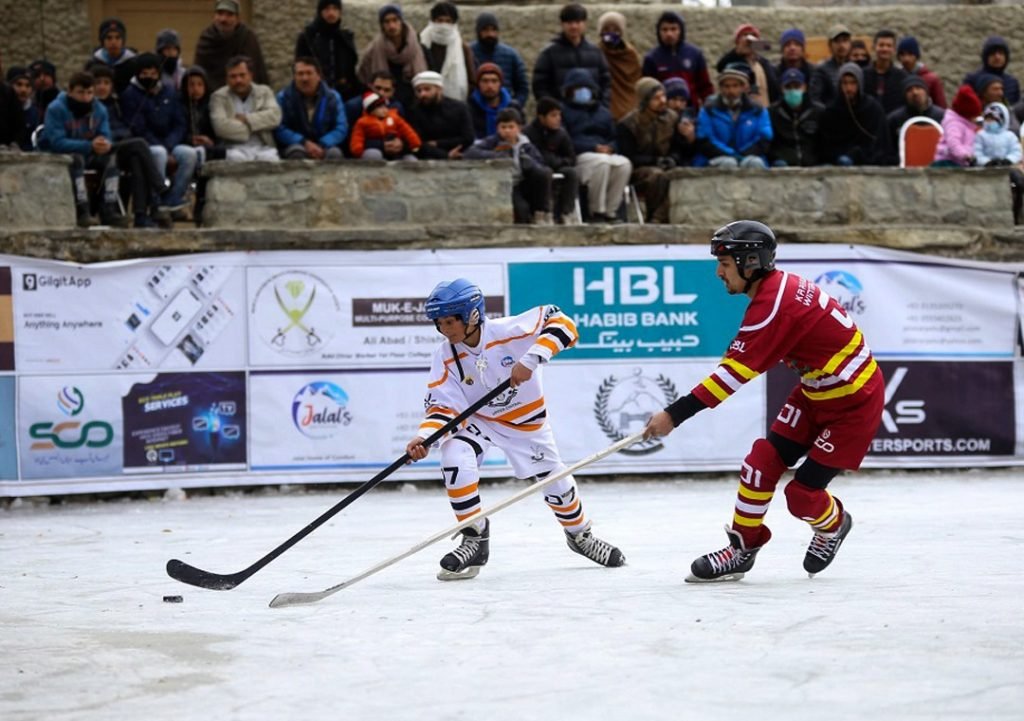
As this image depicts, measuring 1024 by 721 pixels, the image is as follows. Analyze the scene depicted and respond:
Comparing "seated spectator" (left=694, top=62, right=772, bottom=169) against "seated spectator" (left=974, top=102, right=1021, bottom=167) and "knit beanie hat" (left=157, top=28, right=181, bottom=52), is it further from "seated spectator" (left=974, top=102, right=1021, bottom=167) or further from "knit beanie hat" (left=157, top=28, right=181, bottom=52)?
"knit beanie hat" (left=157, top=28, right=181, bottom=52)

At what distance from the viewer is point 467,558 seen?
24.6 feet

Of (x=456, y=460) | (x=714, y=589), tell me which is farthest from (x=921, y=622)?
(x=456, y=460)

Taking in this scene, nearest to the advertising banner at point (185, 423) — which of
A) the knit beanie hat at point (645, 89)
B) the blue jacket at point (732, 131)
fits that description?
the knit beanie hat at point (645, 89)

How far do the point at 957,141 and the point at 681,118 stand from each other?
2.40 meters

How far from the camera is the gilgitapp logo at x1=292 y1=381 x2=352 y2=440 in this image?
11.8m

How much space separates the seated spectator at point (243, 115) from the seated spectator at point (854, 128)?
4.82 m

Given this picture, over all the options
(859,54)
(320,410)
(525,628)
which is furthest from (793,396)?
(859,54)

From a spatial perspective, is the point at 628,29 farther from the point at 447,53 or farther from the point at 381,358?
the point at 381,358

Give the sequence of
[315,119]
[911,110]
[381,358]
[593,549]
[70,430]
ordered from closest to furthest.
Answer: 1. [593,549]
2. [70,430]
3. [381,358]
4. [315,119]
5. [911,110]

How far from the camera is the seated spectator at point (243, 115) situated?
1237 centimetres

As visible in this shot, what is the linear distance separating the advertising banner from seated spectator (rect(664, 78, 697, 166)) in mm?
4273

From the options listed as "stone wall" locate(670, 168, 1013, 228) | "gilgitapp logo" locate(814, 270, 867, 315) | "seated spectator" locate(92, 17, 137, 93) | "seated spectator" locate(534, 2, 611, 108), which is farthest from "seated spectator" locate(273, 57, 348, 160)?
"gilgitapp logo" locate(814, 270, 867, 315)

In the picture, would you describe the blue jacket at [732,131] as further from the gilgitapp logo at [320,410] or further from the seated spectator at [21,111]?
the seated spectator at [21,111]

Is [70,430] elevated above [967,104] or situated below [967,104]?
below
